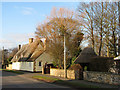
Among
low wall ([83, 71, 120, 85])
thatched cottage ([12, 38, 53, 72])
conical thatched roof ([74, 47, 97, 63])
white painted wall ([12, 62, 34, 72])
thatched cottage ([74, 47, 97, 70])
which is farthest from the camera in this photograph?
white painted wall ([12, 62, 34, 72])

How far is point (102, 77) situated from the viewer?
17453 mm

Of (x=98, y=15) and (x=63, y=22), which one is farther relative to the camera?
(x=63, y=22)

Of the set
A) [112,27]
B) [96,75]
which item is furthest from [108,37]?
[96,75]

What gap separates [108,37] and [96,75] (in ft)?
41.1

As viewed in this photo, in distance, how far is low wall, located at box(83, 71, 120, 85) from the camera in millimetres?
15715

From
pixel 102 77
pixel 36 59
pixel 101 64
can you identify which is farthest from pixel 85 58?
pixel 36 59

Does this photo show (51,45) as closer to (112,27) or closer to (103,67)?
(112,27)

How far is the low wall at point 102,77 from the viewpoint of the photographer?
15715 mm

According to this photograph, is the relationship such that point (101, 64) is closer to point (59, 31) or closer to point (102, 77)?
point (102, 77)

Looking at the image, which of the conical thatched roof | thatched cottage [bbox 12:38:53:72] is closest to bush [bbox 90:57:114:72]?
the conical thatched roof

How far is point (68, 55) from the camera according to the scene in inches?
1164

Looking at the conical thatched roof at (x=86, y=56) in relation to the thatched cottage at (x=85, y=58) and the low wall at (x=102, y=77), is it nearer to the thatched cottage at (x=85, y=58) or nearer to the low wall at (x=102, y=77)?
the thatched cottage at (x=85, y=58)

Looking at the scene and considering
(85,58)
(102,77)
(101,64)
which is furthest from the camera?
(85,58)

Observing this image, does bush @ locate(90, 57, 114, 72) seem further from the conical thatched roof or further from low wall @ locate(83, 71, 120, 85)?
the conical thatched roof
